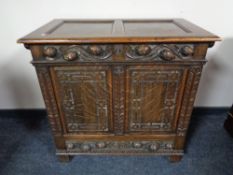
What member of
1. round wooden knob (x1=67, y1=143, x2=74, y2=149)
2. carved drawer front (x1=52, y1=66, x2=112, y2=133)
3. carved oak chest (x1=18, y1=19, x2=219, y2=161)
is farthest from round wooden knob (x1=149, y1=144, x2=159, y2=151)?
round wooden knob (x1=67, y1=143, x2=74, y2=149)

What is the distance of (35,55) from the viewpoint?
953 millimetres

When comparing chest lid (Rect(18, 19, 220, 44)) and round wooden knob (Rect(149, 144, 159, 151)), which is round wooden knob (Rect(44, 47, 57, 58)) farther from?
round wooden knob (Rect(149, 144, 159, 151))

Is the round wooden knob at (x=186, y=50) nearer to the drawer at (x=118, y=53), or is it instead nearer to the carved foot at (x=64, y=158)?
the drawer at (x=118, y=53)

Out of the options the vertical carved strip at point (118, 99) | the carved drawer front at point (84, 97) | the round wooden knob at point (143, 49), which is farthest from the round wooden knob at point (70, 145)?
the round wooden knob at point (143, 49)

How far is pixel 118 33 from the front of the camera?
973 mm

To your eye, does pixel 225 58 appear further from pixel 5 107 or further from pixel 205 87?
pixel 5 107

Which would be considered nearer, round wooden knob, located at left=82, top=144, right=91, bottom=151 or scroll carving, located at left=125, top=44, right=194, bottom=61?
scroll carving, located at left=125, top=44, right=194, bottom=61

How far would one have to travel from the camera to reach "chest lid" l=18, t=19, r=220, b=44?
2.93ft

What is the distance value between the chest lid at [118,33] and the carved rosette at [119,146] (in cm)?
70

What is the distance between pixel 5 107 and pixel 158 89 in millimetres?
1411

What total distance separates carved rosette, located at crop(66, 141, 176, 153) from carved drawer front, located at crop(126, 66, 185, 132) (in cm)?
12

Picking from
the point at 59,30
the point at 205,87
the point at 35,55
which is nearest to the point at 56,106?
the point at 35,55

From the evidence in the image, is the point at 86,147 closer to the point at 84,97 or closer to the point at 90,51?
the point at 84,97

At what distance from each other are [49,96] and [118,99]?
383 millimetres
